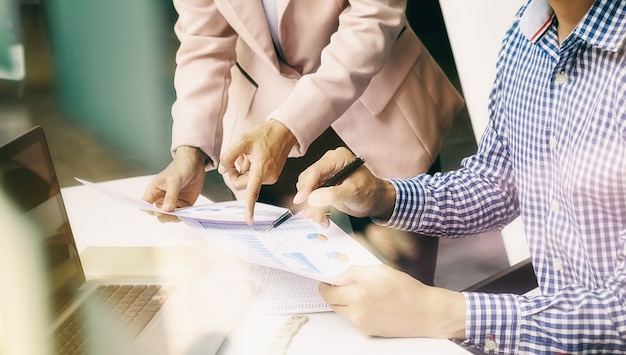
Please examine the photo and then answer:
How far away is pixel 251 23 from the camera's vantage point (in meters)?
0.93

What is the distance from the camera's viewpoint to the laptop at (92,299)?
0.79m

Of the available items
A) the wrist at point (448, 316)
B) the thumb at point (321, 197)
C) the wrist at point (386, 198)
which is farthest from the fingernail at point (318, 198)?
the wrist at point (448, 316)

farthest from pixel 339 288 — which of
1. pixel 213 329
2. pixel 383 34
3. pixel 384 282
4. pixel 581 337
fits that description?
pixel 383 34

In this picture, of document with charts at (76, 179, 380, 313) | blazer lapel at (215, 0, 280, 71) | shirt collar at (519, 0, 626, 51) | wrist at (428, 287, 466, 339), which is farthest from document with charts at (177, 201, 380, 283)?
shirt collar at (519, 0, 626, 51)

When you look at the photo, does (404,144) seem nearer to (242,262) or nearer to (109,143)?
(242,262)

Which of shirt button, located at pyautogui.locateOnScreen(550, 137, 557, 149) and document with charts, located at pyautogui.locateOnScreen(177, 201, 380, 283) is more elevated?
shirt button, located at pyautogui.locateOnScreen(550, 137, 557, 149)

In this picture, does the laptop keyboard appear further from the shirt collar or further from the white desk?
the shirt collar

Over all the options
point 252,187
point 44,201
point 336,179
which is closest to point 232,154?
point 252,187

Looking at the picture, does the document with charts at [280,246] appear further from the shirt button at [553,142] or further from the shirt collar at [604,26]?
the shirt collar at [604,26]

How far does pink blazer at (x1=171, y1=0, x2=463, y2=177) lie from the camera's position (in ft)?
3.04

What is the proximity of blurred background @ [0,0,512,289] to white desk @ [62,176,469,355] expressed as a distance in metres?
0.05

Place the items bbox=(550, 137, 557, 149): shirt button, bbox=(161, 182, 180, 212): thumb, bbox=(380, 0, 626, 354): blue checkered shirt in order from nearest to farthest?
bbox=(380, 0, 626, 354): blue checkered shirt, bbox=(550, 137, 557, 149): shirt button, bbox=(161, 182, 180, 212): thumb

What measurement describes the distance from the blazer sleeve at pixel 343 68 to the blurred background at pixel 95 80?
72 millimetres

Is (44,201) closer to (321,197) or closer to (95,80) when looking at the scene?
(95,80)
